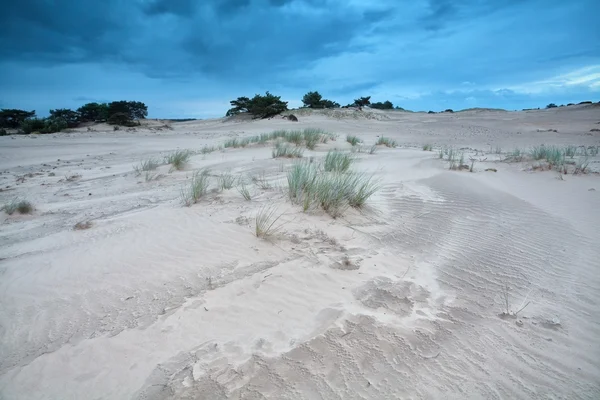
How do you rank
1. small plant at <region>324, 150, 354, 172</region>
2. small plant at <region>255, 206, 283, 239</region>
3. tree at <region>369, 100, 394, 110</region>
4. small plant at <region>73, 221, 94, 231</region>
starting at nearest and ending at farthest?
1. small plant at <region>255, 206, 283, 239</region>
2. small plant at <region>73, 221, 94, 231</region>
3. small plant at <region>324, 150, 354, 172</region>
4. tree at <region>369, 100, 394, 110</region>

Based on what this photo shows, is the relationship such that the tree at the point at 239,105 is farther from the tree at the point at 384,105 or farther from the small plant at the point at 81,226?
the small plant at the point at 81,226

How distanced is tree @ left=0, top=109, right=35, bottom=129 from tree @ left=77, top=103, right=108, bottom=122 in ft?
11.9

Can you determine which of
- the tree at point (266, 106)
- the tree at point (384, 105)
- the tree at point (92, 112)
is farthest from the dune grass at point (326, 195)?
the tree at point (384, 105)

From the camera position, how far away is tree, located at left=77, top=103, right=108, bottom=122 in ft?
86.1

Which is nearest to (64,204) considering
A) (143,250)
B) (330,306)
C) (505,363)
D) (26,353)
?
(143,250)

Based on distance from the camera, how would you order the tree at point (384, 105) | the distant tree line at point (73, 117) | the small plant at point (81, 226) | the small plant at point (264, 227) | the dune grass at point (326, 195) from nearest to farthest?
the small plant at point (264, 227) < the small plant at point (81, 226) < the dune grass at point (326, 195) < the distant tree line at point (73, 117) < the tree at point (384, 105)

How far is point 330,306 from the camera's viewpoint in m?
2.33

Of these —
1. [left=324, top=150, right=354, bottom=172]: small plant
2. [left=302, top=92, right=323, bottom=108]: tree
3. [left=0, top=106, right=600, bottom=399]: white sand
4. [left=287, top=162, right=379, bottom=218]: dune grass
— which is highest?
[left=302, top=92, right=323, bottom=108]: tree

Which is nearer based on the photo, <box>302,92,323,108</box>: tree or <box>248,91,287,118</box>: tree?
<box>248,91,287,118</box>: tree

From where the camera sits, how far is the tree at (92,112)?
26.2m

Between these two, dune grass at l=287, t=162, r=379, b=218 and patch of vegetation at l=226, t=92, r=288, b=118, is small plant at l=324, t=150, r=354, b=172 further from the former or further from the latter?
patch of vegetation at l=226, t=92, r=288, b=118

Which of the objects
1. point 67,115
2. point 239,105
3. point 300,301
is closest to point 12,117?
point 67,115

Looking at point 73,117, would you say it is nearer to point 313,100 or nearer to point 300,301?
point 313,100

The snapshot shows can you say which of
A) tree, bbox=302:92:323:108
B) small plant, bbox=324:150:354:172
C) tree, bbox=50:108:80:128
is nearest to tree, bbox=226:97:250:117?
tree, bbox=302:92:323:108
